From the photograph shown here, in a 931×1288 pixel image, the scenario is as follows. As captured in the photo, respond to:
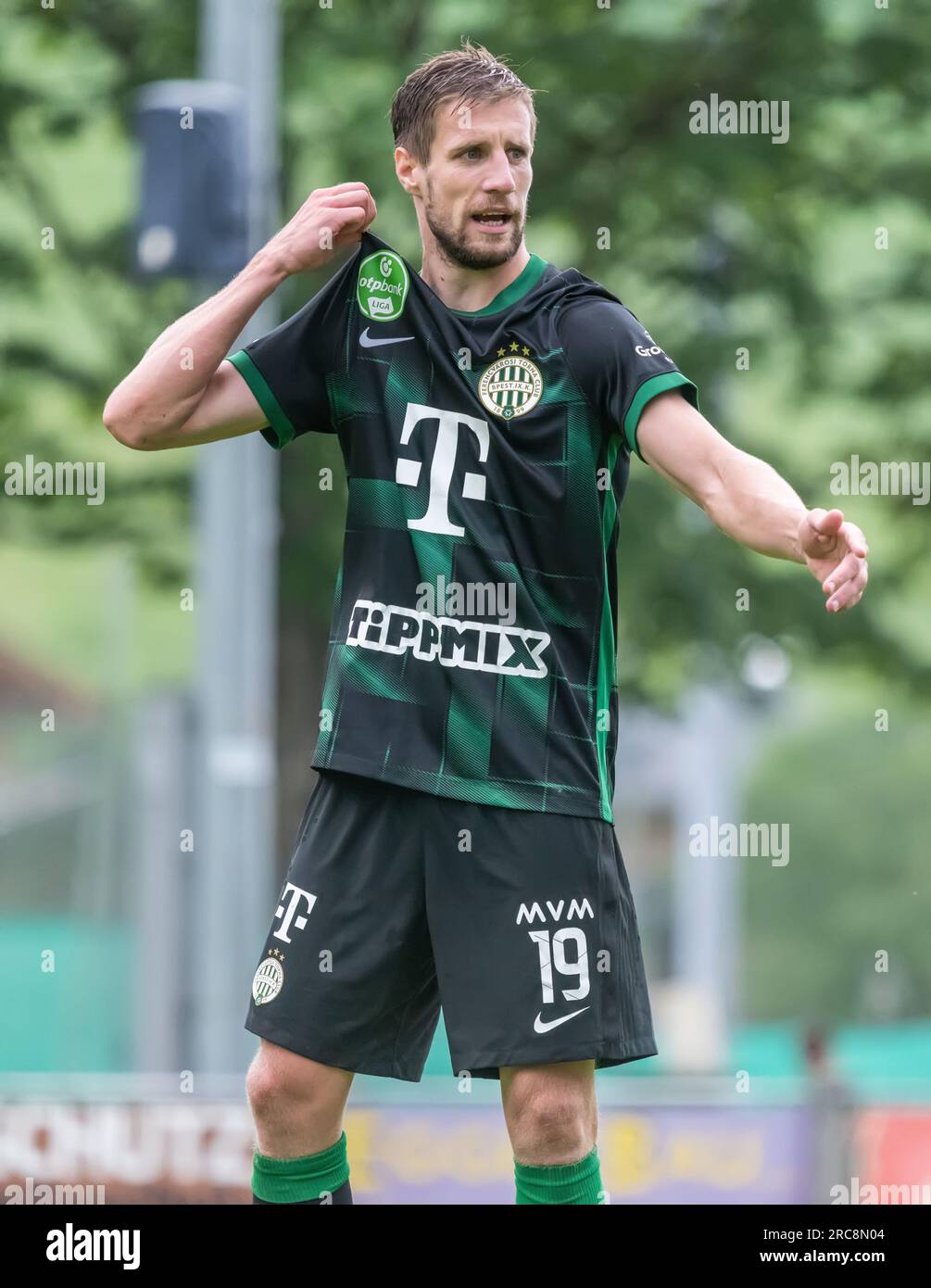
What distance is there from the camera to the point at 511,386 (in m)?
3.91

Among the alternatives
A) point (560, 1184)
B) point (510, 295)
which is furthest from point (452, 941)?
point (510, 295)

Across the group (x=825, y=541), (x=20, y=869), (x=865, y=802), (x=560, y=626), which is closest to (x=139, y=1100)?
(x=560, y=626)

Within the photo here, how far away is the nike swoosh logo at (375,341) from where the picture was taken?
3994mm

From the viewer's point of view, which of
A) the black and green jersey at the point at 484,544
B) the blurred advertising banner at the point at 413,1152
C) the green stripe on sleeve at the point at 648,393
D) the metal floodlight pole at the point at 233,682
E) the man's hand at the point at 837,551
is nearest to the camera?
the man's hand at the point at 837,551

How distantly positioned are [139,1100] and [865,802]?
3010cm

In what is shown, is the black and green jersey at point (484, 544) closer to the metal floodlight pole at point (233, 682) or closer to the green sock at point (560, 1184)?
the green sock at point (560, 1184)

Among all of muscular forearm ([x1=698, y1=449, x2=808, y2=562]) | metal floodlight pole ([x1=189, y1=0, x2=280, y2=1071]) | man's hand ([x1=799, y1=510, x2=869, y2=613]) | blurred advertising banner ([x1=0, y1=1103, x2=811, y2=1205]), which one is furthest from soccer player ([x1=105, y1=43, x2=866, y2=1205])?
metal floodlight pole ([x1=189, y1=0, x2=280, y2=1071])

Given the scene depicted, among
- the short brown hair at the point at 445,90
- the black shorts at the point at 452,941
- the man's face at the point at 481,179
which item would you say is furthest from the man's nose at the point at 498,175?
the black shorts at the point at 452,941

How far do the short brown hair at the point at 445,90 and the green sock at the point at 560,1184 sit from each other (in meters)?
2.06

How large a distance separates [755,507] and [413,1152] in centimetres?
465

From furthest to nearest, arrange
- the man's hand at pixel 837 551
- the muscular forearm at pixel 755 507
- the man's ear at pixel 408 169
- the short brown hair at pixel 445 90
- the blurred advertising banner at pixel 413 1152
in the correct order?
the blurred advertising banner at pixel 413 1152 < the man's ear at pixel 408 169 < the short brown hair at pixel 445 90 < the muscular forearm at pixel 755 507 < the man's hand at pixel 837 551

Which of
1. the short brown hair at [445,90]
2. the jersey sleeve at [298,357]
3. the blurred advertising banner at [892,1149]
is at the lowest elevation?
the blurred advertising banner at [892,1149]

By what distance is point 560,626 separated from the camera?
3.93m
